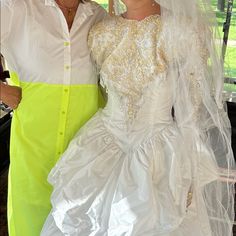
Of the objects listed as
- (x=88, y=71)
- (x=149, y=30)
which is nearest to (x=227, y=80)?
(x=149, y=30)

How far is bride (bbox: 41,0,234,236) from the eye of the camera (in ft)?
3.51

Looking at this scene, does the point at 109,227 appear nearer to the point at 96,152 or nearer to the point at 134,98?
the point at 96,152

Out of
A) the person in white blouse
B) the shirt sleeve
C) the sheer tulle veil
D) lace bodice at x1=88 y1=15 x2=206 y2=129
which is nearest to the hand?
the person in white blouse

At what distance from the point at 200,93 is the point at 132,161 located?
29cm

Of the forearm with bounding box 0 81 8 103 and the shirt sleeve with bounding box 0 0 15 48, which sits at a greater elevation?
the shirt sleeve with bounding box 0 0 15 48

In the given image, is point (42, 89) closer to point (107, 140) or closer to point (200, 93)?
point (107, 140)

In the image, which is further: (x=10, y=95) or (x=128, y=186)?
(x=10, y=95)

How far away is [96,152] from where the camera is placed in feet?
3.88

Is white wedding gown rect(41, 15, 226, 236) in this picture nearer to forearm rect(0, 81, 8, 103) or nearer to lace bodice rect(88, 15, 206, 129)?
lace bodice rect(88, 15, 206, 129)

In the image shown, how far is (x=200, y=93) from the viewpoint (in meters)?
1.11

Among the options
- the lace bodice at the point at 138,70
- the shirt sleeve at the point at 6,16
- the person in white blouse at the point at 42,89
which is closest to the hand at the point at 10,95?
the person in white blouse at the point at 42,89

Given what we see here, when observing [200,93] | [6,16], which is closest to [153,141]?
[200,93]

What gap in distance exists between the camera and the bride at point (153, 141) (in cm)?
107

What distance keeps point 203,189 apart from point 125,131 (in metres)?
0.32
